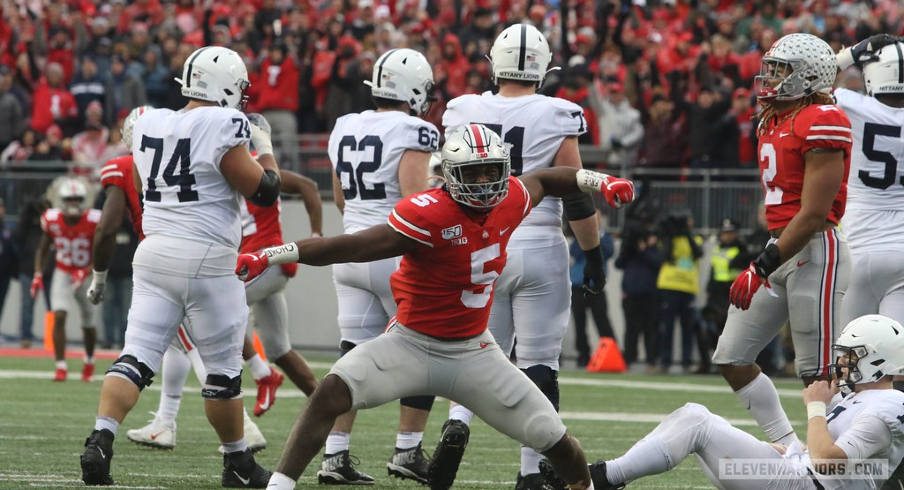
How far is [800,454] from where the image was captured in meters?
5.58

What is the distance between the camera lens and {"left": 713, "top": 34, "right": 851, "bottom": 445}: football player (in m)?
6.17

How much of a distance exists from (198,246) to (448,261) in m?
1.53

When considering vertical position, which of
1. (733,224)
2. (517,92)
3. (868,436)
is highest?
(517,92)

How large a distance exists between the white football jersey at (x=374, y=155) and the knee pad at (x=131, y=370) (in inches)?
51.0

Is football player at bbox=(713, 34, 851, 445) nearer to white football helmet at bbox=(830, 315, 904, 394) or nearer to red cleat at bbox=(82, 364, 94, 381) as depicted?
white football helmet at bbox=(830, 315, 904, 394)

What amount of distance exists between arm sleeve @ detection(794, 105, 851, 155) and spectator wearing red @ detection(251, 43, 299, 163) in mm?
11568

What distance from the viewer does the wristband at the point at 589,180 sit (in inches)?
229

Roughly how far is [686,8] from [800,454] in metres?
14.0

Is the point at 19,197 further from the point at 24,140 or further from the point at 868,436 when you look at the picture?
the point at 868,436

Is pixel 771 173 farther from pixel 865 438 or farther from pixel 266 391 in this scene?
pixel 266 391

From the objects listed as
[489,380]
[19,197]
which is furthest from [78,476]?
[19,197]

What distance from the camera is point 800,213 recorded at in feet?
20.2

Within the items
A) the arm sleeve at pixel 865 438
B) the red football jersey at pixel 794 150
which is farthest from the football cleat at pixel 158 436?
the arm sleeve at pixel 865 438

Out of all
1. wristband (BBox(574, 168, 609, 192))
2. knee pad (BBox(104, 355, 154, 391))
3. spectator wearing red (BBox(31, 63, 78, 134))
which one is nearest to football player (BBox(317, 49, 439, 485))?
knee pad (BBox(104, 355, 154, 391))
